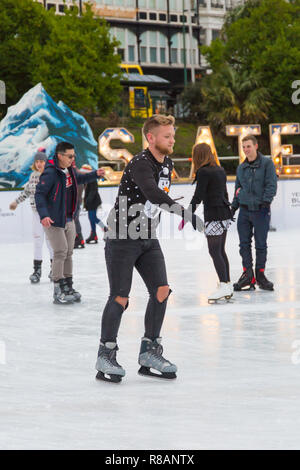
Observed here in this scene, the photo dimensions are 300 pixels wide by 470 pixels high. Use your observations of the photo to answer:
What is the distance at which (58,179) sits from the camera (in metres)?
7.78

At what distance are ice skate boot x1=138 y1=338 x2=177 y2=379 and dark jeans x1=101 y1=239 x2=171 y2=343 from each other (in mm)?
159

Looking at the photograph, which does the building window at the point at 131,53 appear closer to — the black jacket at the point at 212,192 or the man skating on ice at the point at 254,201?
the man skating on ice at the point at 254,201

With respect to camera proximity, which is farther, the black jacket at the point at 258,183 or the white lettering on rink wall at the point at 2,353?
the black jacket at the point at 258,183

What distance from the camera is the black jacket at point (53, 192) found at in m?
7.77

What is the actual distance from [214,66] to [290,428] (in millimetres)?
49741

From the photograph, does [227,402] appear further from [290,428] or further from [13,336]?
[13,336]

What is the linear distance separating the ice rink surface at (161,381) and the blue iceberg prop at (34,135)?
14.0 m

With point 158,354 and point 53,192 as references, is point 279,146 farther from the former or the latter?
point 158,354

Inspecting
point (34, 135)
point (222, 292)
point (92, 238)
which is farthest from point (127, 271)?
point (34, 135)

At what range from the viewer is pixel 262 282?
862cm

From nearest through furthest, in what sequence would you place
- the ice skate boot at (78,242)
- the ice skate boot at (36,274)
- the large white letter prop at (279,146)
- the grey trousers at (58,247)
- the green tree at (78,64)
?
the grey trousers at (58,247) < the ice skate boot at (36,274) < the ice skate boot at (78,242) < the large white letter prop at (279,146) < the green tree at (78,64)

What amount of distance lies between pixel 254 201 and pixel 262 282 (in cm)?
90

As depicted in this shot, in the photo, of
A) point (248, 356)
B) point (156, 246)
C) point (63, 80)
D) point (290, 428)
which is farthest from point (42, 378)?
point (63, 80)

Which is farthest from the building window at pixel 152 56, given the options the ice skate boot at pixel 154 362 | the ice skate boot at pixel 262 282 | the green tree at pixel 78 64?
the ice skate boot at pixel 154 362
